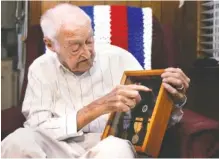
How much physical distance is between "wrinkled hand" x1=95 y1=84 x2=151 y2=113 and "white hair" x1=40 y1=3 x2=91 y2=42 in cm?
38

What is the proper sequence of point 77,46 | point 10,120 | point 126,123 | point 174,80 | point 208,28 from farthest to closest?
point 208,28
point 10,120
point 77,46
point 126,123
point 174,80

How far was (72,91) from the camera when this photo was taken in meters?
1.58

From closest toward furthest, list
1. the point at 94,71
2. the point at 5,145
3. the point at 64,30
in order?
the point at 5,145 < the point at 64,30 < the point at 94,71

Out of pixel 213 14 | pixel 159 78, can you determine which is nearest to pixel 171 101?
pixel 159 78

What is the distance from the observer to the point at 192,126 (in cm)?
140

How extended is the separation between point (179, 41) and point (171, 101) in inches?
43.2

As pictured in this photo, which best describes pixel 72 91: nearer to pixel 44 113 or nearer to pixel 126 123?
pixel 44 113

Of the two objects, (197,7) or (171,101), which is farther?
(197,7)

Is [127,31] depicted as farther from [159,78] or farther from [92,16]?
[159,78]

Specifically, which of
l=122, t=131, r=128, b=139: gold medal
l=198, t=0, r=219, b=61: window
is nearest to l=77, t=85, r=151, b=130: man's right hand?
l=122, t=131, r=128, b=139: gold medal

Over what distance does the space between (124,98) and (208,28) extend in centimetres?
119

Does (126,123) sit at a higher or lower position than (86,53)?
lower

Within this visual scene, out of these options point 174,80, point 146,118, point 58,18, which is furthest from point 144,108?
point 58,18

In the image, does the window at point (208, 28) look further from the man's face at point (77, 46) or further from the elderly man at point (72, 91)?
the man's face at point (77, 46)
